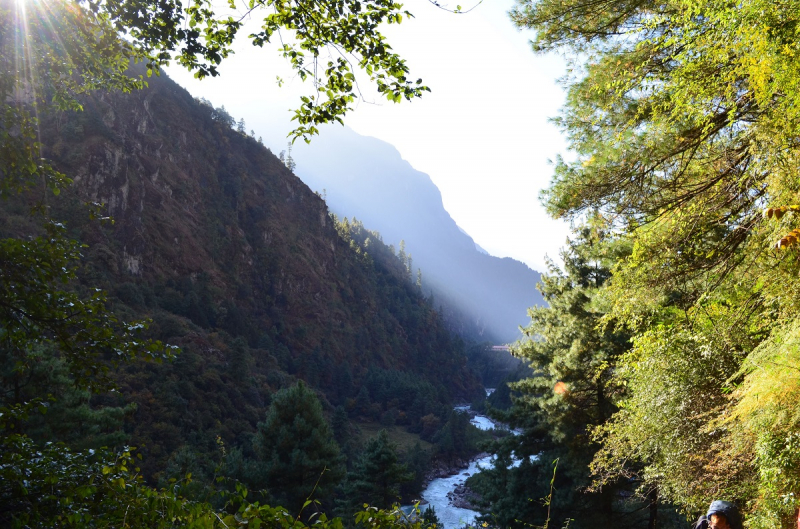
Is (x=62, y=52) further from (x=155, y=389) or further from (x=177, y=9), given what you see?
(x=155, y=389)

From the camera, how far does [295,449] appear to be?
17.4 m

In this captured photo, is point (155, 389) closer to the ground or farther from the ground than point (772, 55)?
closer to the ground

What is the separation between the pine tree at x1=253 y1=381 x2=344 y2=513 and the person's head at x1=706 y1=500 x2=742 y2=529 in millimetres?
15208

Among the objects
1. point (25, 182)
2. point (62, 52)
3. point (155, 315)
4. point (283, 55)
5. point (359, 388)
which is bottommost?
Answer: point (359, 388)

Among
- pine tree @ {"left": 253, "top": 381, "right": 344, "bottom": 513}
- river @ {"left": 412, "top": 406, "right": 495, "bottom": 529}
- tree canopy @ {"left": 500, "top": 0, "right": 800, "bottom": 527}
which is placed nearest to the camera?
tree canopy @ {"left": 500, "top": 0, "right": 800, "bottom": 527}

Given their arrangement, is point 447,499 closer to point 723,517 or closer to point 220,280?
point 723,517

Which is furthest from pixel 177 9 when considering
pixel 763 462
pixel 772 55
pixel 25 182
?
pixel 763 462

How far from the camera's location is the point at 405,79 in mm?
2945

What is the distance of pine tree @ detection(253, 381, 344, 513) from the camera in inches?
677

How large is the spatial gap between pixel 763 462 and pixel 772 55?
11.9ft

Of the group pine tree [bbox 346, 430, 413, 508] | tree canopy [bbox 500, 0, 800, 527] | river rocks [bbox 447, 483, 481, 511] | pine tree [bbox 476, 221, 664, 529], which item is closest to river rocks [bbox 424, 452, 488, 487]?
river rocks [bbox 447, 483, 481, 511]

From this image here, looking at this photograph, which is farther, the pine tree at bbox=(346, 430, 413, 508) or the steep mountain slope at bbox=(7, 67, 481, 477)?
the steep mountain slope at bbox=(7, 67, 481, 477)

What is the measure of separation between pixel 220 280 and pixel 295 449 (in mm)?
55656

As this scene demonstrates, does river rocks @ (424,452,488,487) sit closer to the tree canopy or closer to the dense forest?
the dense forest
